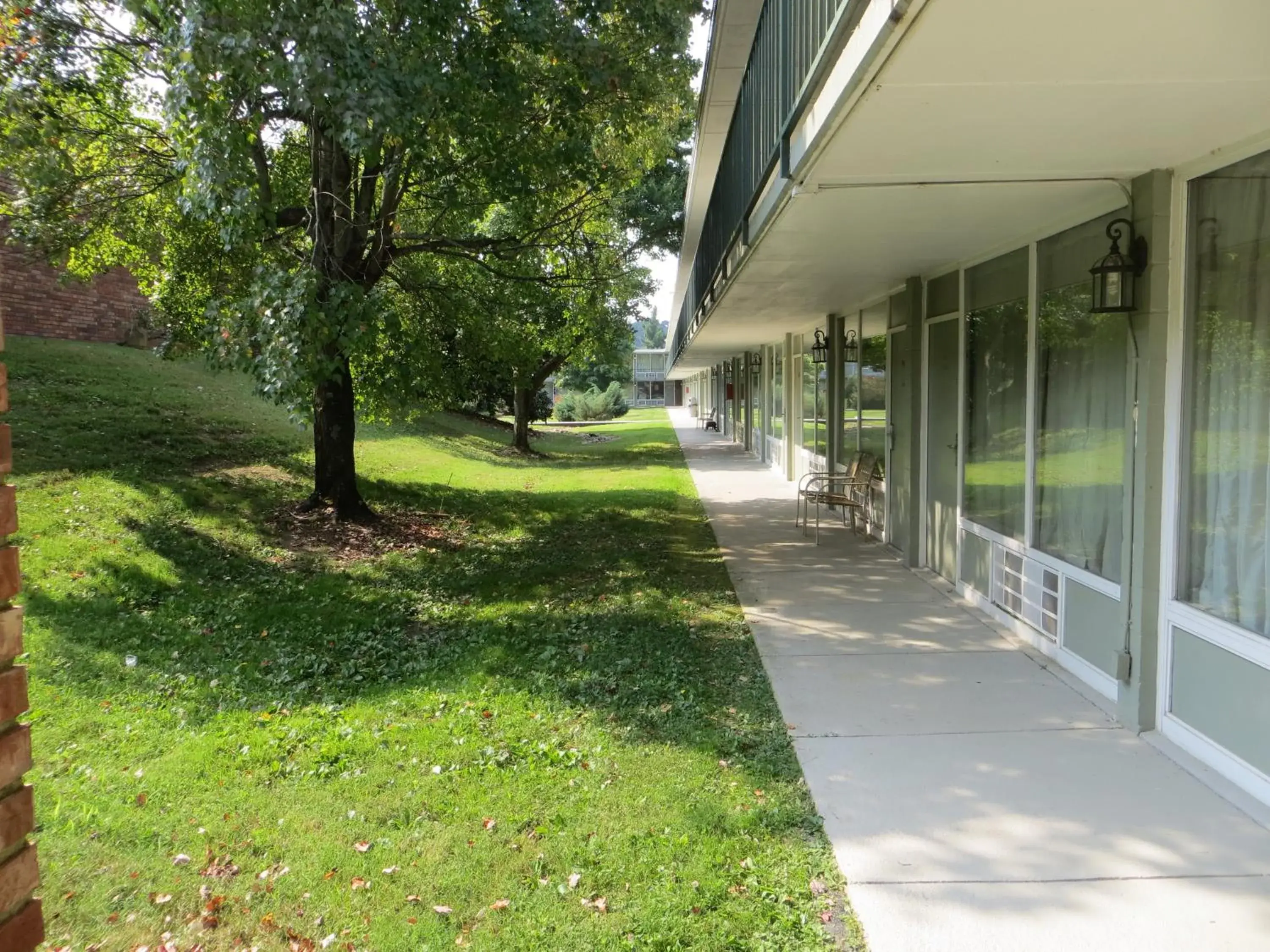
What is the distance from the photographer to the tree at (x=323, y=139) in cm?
600

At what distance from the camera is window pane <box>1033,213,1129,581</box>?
15.6ft

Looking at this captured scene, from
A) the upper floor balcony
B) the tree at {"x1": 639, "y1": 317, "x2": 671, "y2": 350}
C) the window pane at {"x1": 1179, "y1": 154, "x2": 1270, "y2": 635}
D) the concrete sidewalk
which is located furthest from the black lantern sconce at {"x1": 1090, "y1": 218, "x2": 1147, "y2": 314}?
the tree at {"x1": 639, "y1": 317, "x2": 671, "y2": 350}

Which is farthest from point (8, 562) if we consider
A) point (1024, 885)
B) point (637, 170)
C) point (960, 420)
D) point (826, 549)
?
point (637, 170)

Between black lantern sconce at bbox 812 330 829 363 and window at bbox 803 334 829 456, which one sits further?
window at bbox 803 334 829 456

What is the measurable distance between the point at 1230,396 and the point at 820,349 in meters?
8.55

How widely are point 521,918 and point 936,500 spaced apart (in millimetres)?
6030

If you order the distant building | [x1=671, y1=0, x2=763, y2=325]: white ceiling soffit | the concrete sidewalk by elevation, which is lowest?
the concrete sidewalk

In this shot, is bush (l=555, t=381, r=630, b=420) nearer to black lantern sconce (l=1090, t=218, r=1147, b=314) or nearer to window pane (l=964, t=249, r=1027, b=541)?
window pane (l=964, t=249, r=1027, b=541)

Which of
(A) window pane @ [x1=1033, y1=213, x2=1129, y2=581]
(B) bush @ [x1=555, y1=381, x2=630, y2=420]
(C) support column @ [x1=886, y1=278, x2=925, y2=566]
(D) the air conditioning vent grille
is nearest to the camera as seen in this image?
(A) window pane @ [x1=1033, y1=213, x2=1129, y2=581]

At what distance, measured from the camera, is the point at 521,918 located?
2.95 metres

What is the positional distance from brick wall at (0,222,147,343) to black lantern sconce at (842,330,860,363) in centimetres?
1234

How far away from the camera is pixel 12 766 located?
146 centimetres

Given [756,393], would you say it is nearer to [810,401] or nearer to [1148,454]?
[810,401]

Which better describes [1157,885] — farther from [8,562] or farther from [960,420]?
[960,420]
